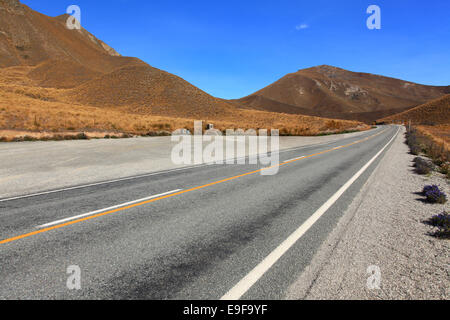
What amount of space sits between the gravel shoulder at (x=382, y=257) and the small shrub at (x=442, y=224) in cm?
16

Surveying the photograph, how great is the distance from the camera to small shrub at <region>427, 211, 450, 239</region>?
428 centimetres

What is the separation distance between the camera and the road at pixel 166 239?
2912 mm

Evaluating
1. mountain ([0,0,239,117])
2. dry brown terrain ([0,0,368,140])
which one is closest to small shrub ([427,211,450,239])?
dry brown terrain ([0,0,368,140])

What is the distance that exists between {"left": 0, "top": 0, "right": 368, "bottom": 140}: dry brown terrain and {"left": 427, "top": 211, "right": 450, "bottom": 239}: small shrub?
26.5 m

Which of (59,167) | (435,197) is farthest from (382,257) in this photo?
(59,167)

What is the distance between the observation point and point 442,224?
4.66m

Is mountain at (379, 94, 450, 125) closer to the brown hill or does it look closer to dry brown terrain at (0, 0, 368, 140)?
dry brown terrain at (0, 0, 368, 140)

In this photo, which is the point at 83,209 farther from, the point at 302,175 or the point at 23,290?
the point at 302,175

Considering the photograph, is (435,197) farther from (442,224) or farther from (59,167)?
(59,167)

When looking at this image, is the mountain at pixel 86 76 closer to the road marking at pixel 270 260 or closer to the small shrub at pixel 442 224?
the road marking at pixel 270 260

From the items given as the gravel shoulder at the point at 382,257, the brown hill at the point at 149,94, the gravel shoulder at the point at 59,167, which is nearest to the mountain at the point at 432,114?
the brown hill at the point at 149,94

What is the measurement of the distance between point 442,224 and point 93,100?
84.1 meters
